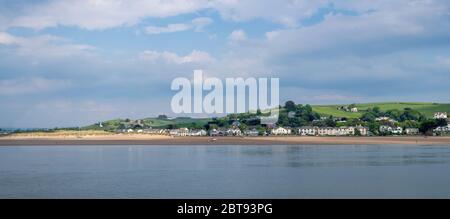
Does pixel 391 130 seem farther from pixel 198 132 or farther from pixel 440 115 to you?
pixel 198 132

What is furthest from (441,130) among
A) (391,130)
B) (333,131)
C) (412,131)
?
(333,131)

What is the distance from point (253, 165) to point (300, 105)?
363 feet

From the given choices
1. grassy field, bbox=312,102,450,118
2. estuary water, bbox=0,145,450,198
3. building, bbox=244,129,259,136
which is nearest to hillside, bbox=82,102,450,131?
grassy field, bbox=312,102,450,118

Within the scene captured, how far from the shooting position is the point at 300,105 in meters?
153

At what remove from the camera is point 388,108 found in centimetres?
15038

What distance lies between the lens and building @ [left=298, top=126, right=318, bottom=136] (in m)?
121

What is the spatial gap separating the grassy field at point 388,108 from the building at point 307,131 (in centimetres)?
1638

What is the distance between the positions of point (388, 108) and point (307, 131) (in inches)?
1451

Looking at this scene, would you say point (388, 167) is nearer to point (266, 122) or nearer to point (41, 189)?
point (41, 189)

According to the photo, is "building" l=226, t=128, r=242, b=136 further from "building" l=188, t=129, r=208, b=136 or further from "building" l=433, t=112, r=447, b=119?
"building" l=433, t=112, r=447, b=119

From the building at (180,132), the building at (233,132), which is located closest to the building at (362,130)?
the building at (233,132)

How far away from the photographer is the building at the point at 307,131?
120875mm

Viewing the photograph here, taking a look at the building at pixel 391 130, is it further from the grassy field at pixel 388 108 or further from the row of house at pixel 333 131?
the grassy field at pixel 388 108
